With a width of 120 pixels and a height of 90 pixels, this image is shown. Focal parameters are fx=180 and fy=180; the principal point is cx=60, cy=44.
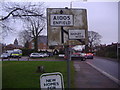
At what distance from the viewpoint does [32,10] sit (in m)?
11.0

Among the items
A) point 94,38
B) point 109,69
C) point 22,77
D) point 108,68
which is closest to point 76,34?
point 22,77

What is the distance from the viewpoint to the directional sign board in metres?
4.15

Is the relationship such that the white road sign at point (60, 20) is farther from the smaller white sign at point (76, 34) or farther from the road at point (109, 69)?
the road at point (109, 69)

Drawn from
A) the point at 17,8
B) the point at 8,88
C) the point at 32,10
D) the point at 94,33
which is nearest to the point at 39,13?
the point at 32,10

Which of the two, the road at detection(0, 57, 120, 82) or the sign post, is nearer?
the sign post

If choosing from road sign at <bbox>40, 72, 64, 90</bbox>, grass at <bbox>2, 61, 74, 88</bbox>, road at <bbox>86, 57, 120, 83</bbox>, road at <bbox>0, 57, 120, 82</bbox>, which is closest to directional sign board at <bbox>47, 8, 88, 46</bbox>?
road sign at <bbox>40, 72, 64, 90</bbox>

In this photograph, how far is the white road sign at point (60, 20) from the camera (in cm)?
412

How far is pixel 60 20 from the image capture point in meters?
4.11

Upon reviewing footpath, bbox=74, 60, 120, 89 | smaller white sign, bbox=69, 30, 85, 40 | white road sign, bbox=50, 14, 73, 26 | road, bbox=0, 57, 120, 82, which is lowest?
road, bbox=0, 57, 120, 82

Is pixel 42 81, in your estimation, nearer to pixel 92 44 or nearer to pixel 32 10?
pixel 32 10

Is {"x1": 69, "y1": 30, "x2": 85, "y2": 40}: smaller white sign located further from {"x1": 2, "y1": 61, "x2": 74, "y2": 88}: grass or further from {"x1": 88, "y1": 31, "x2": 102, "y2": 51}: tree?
{"x1": 88, "y1": 31, "x2": 102, "y2": 51}: tree

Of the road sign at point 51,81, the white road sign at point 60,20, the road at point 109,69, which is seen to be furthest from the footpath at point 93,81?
the white road sign at point 60,20

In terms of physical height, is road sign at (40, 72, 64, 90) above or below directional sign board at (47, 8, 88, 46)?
below

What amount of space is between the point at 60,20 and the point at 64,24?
0.43ft
